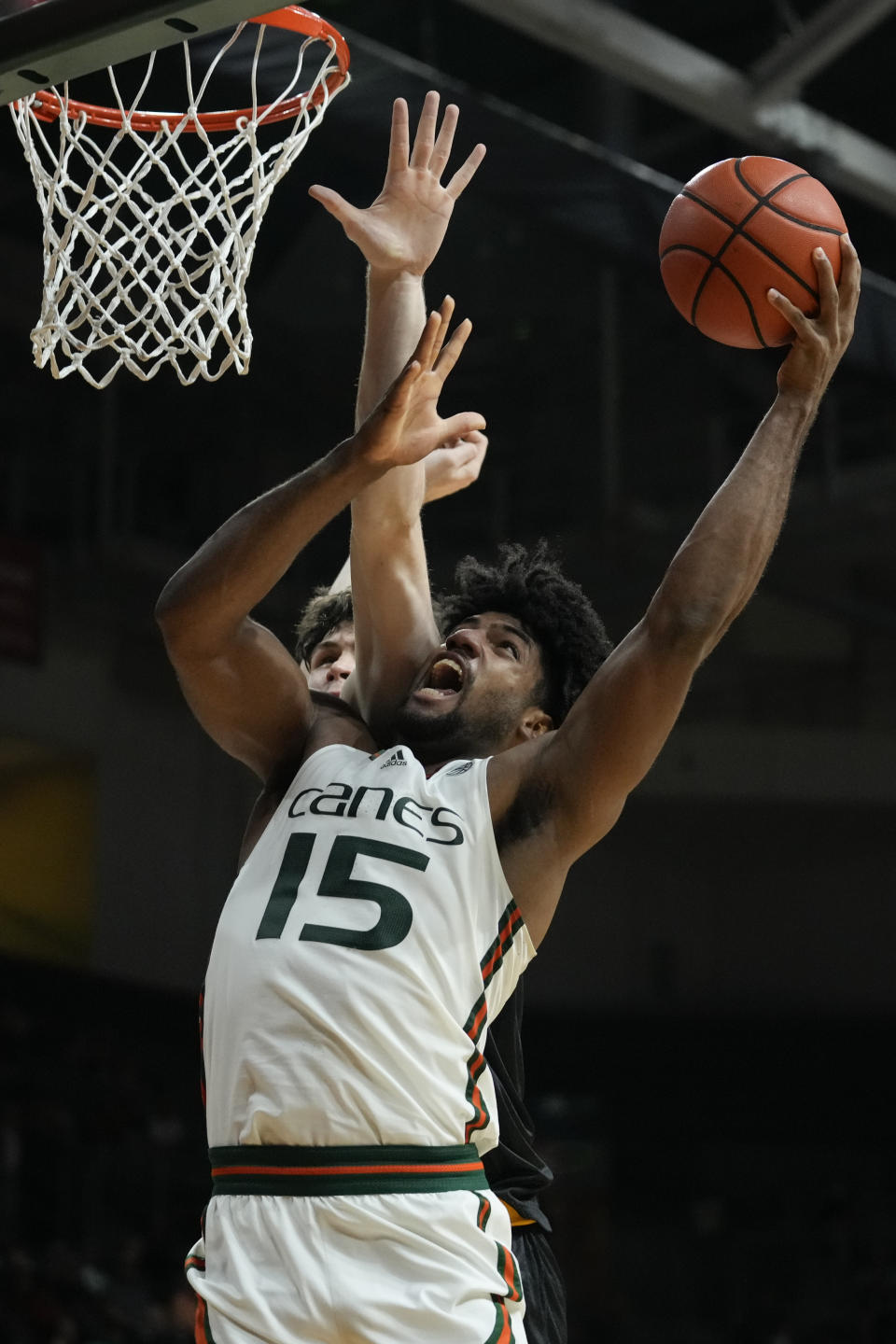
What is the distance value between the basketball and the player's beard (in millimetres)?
802

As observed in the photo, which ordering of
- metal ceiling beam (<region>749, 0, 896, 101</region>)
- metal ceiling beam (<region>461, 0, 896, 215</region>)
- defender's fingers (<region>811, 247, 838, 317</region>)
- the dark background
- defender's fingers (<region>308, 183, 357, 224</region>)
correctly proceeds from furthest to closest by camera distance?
1. the dark background
2. metal ceiling beam (<region>749, 0, 896, 101</region>)
3. metal ceiling beam (<region>461, 0, 896, 215</region>)
4. defender's fingers (<region>308, 183, 357, 224</region>)
5. defender's fingers (<region>811, 247, 838, 317</region>)

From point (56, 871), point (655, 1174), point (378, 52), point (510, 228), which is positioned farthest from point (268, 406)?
point (655, 1174)

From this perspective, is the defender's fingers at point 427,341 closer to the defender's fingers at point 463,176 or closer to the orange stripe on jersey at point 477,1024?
the defender's fingers at point 463,176

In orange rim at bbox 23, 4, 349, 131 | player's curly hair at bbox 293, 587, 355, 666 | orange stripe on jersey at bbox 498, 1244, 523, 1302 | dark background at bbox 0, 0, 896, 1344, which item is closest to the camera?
orange stripe on jersey at bbox 498, 1244, 523, 1302

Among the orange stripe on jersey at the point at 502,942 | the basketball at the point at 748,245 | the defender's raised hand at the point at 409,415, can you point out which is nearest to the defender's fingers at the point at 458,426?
the defender's raised hand at the point at 409,415

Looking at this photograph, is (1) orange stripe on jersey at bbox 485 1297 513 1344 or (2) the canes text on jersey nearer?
(1) orange stripe on jersey at bbox 485 1297 513 1344

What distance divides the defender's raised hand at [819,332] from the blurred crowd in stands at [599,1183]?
27.5 feet

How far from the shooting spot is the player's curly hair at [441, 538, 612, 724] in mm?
3377

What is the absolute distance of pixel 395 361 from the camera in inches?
137

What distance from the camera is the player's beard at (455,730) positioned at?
321 centimetres

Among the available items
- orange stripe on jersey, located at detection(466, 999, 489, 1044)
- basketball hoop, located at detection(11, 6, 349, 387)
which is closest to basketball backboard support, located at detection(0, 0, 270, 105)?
basketball hoop, located at detection(11, 6, 349, 387)

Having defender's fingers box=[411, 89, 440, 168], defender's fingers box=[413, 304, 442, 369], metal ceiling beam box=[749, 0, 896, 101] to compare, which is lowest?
defender's fingers box=[413, 304, 442, 369]

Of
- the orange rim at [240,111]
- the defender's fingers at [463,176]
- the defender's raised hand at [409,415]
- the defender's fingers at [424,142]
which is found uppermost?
the orange rim at [240,111]

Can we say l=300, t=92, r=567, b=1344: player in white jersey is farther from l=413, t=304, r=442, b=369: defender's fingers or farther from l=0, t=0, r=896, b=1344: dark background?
l=0, t=0, r=896, b=1344: dark background
